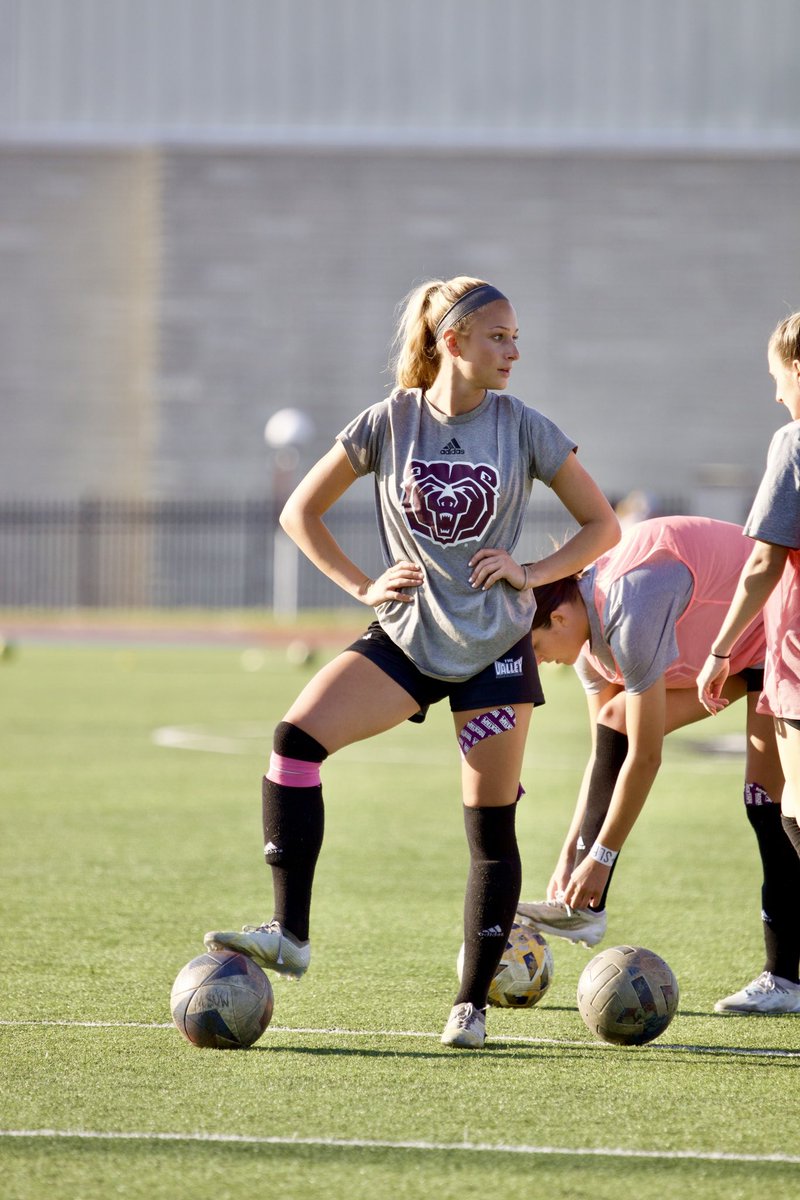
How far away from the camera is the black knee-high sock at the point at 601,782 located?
5.68 m

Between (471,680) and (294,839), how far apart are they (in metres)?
0.65

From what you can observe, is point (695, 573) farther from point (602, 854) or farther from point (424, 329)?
point (424, 329)

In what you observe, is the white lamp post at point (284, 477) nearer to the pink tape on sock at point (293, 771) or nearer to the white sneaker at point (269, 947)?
the pink tape on sock at point (293, 771)

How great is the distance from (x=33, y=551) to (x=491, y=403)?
88.4ft

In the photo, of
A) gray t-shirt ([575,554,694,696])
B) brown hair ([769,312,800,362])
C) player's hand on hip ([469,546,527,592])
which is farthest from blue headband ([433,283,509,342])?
gray t-shirt ([575,554,694,696])

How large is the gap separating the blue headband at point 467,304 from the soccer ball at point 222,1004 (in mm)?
1812

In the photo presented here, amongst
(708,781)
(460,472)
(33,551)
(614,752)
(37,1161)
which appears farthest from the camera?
(33,551)

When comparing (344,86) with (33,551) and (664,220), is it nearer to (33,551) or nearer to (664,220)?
(664,220)

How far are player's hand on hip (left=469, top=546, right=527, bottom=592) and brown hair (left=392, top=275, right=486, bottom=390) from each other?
0.58 meters

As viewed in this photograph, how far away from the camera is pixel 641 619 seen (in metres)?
5.15

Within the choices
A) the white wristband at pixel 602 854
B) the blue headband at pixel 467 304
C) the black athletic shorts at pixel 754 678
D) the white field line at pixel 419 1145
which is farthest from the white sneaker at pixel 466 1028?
the blue headband at pixel 467 304

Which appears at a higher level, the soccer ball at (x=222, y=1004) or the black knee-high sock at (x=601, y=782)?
the black knee-high sock at (x=601, y=782)

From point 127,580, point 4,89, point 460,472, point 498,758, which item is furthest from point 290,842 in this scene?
point 4,89

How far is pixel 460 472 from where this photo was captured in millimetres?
4723
